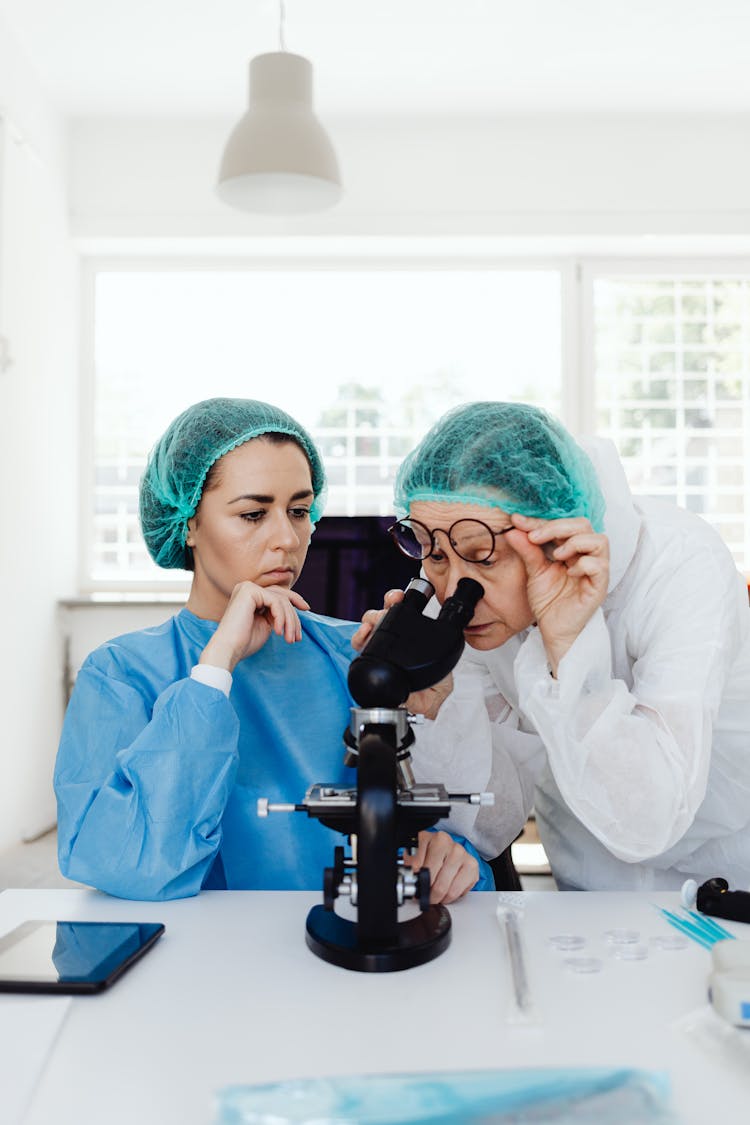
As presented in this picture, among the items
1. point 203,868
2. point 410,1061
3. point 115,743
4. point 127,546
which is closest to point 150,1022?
point 410,1061

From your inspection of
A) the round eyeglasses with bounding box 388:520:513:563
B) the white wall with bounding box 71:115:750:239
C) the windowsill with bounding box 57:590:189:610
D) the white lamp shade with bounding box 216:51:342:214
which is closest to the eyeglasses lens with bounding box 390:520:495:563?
the round eyeglasses with bounding box 388:520:513:563

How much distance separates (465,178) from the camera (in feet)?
14.6

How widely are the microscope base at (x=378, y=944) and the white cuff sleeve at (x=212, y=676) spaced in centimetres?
31

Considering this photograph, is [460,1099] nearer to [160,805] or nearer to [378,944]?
[378,944]

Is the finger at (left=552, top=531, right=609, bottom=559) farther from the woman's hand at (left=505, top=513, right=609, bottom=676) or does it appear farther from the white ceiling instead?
the white ceiling

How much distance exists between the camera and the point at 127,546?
15.5ft

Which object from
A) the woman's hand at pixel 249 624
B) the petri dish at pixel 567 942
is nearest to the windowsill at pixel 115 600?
the woman's hand at pixel 249 624

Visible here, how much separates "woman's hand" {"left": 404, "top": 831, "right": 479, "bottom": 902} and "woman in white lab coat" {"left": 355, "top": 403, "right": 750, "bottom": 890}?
0.15m

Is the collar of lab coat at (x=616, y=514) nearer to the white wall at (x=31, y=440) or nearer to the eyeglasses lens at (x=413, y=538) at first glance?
the eyeglasses lens at (x=413, y=538)

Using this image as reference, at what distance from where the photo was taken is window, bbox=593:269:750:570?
464 centimetres

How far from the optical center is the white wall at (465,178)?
4.40 metres

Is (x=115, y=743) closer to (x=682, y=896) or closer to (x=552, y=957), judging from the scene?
(x=552, y=957)

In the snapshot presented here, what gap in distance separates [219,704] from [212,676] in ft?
0.15

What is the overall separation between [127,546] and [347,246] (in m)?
1.78
